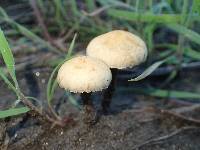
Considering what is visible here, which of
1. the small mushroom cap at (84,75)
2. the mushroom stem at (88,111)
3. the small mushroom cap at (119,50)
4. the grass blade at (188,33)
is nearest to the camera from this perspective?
the small mushroom cap at (84,75)

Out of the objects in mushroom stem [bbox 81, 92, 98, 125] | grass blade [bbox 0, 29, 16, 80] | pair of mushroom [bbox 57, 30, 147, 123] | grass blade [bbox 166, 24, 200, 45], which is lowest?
mushroom stem [bbox 81, 92, 98, 125]

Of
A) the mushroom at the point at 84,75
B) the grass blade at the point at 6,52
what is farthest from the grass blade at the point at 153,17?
the grass blade at the point at 6,52

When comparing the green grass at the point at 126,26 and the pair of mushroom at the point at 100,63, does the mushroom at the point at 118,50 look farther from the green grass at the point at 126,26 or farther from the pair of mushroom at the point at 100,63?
the green grass at the point at 126,26

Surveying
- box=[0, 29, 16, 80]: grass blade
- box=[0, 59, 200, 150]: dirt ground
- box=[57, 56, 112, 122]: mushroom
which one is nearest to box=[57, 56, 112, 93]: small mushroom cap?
box=[57, 56, 112, 122]: mushroom

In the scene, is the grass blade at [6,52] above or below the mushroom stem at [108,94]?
above

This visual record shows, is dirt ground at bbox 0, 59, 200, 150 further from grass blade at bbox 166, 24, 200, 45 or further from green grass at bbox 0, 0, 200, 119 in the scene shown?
grass blade at bbox 166, 24, 200, 45

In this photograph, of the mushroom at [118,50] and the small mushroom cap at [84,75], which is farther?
the mushroom at [118,50]

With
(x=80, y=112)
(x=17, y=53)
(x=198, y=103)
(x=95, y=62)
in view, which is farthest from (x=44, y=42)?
(x=198, y=103)

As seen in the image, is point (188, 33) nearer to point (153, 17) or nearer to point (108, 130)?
point (153, 17)

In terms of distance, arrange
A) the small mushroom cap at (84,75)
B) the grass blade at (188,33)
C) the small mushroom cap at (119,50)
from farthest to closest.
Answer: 1. the grass blade at (188,33)
2. the small mushroom cap at (119,50)
3. the small mushroom cap at (84,75)
